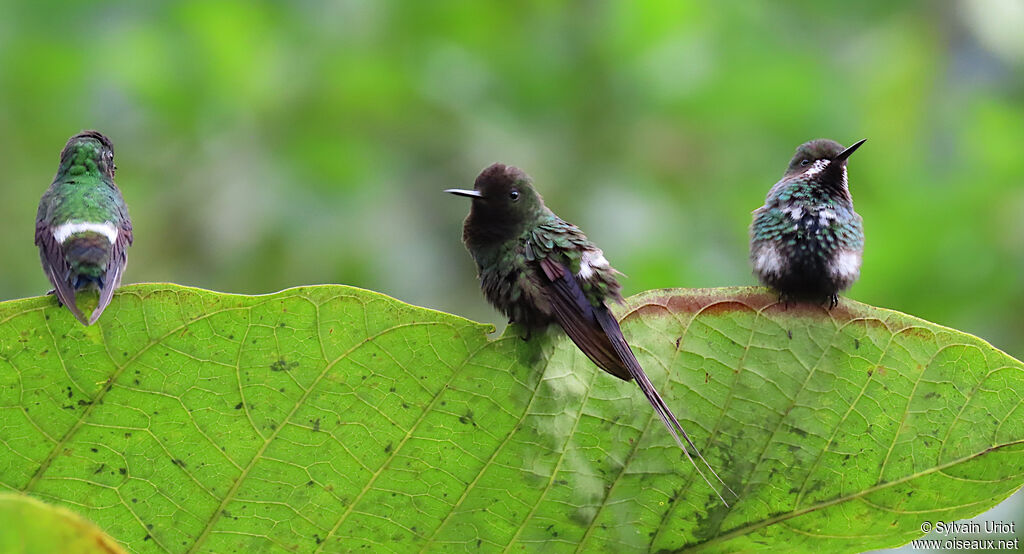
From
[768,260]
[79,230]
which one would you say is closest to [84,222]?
[79,230]

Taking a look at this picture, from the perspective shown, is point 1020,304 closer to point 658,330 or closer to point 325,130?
point 325,130

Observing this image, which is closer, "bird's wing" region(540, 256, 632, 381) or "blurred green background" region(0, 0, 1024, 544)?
"bird's wing" region(540, 256, 632, 381)

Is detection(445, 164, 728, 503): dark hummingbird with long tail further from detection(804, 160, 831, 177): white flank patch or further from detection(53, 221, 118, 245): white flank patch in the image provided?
detection(53, 221, 118, 245): white flank patch

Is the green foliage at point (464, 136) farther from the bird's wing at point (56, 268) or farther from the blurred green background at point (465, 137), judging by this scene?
the bird's wing at point (56, 268)

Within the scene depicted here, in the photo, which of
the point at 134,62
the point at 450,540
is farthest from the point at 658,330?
the point at 134,62

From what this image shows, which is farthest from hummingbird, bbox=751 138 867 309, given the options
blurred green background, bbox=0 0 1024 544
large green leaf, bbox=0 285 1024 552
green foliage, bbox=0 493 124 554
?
blurred green background, bbox=0 0 1024 544

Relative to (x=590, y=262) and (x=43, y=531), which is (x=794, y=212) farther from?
(x=43, y=531)
